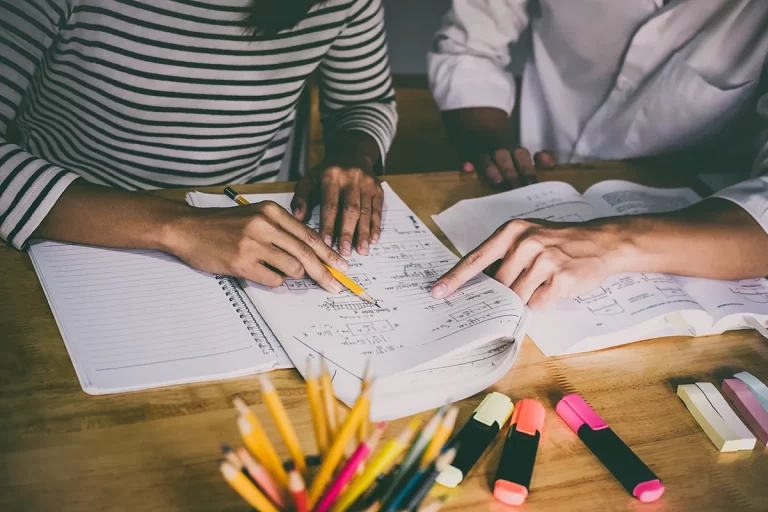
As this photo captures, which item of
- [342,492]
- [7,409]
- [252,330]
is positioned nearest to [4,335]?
[7,409]

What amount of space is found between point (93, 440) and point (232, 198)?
346 mm

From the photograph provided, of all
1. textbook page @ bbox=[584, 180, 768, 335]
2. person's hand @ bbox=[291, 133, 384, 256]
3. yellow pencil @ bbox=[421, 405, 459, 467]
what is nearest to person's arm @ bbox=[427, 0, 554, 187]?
textbook page @ bbox=[584, 180, 768, 335]

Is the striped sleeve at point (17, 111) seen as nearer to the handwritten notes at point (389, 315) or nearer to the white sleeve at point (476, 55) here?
the handwritten notes at point (389, 315)

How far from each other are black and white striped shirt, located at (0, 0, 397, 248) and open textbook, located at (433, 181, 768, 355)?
0.27 meters

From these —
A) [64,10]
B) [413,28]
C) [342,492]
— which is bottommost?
[413,28]

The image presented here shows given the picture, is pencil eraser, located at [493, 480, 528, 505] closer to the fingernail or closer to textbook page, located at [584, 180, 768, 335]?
the fingernail

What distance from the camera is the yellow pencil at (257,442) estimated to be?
316mm

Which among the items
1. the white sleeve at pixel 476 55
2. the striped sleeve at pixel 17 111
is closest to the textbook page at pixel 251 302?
the striped sleeve at pixel 17 111

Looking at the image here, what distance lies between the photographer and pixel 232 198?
76 centimetres

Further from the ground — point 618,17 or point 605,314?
point 618,17

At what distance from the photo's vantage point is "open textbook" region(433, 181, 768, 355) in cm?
67

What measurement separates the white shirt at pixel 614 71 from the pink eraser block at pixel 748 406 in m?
0.29

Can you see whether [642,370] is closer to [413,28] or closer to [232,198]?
[232,198]

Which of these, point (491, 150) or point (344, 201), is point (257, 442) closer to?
point (344, 201)
